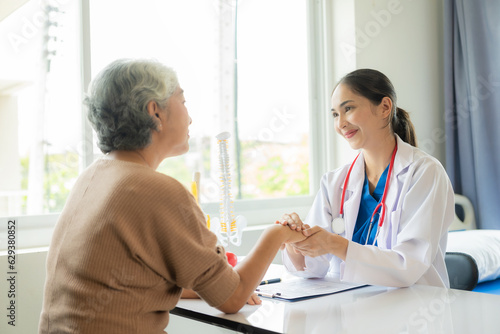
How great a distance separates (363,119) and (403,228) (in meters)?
0.48

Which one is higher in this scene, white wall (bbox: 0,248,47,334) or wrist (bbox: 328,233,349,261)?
wrist (bbox: 328,233,349,261)

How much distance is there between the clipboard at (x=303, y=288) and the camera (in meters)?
1.47

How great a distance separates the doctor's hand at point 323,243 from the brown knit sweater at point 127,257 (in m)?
0.47

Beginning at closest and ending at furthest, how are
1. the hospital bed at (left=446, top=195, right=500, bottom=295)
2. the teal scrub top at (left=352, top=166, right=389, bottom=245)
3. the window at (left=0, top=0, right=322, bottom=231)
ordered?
the teal scrub top at (left=352, top=166, right=389, bottom=245), the window at (left=0, top=0, right=322, bottom=231), the hospital bed at (left=446, top=195, right=500, bottom=295)

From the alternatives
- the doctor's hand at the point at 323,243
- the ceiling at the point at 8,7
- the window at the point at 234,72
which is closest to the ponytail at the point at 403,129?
the doctor's hand at the point at 323,243

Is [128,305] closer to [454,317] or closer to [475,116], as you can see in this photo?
[454,317]

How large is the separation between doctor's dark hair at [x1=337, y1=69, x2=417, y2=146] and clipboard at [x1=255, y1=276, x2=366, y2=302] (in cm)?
64

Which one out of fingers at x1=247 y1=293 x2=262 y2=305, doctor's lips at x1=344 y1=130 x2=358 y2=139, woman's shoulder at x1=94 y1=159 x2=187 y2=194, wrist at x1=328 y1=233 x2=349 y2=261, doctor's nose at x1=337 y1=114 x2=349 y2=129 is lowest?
fingers at x1=247 y1=293 x2=262 y2=305

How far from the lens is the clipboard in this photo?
1.47 metres

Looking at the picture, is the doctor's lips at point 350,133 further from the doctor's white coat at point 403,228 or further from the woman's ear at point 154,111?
the woman's ear at point 154,111

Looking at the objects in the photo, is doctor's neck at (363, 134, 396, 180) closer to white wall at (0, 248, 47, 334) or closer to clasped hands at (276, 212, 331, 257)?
clasped hands at (276, 212, 331, 257)

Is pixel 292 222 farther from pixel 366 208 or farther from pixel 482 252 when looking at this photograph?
pixel 482 252

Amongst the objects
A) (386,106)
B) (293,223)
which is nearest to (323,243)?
(293,223)

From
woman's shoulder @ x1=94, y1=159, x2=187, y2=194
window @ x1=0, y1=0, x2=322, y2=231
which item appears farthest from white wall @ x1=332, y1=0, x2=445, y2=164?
woman's shoulder @ x1=94, y1=159, x2=187, y2=194
